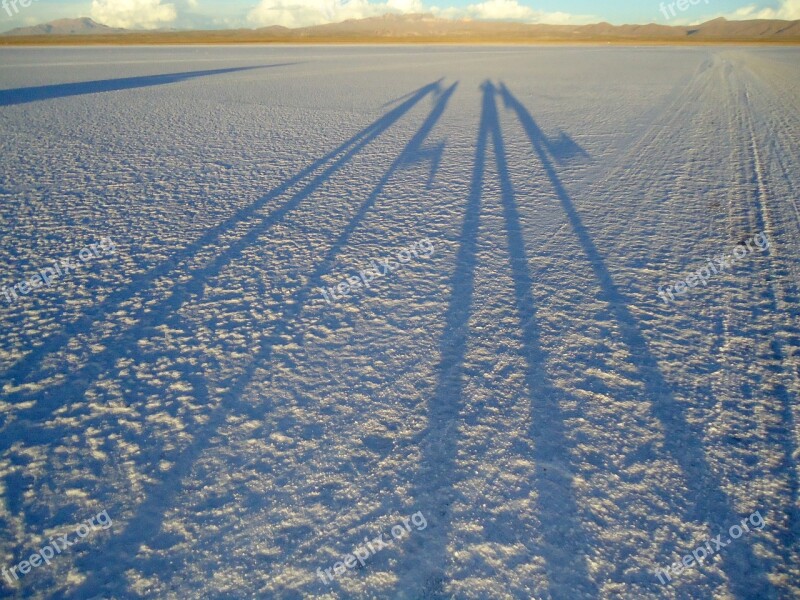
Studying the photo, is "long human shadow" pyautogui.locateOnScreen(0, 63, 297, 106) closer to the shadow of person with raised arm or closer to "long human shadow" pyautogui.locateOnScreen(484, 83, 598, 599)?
the shadow of person with raised arm

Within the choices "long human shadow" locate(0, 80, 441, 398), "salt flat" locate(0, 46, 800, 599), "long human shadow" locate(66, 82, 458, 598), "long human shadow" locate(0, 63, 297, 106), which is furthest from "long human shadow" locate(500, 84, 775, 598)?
"long human shadow" locate(0, 63, 297, 106)

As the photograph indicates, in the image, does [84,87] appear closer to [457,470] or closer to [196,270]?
[196,270]

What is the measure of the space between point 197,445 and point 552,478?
1.78 m

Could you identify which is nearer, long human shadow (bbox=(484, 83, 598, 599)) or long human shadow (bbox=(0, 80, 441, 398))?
long human shadow (bbox=(484, 83, 598, 599))

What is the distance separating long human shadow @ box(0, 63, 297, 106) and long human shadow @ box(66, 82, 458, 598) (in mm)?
13250

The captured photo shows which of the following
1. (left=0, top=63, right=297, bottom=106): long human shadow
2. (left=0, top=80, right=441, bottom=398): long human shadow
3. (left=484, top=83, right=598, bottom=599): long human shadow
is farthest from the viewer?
(left=0, top=63, right=297, bottom=106): long human shadow

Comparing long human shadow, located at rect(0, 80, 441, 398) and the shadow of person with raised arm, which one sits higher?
long human shadow, located at rect(0, 80, 441, 398)

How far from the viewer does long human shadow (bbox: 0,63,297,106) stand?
12.7 metres

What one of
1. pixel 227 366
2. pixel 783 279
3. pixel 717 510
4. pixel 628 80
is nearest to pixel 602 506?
pixel 717 510

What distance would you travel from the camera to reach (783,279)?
11.8 feet

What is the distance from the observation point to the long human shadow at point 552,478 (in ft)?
A: 5.87

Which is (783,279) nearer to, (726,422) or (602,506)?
(726,422)

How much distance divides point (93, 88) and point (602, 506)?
17881mm

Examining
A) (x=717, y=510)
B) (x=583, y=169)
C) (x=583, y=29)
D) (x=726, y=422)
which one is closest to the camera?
(x=717, y=510)
